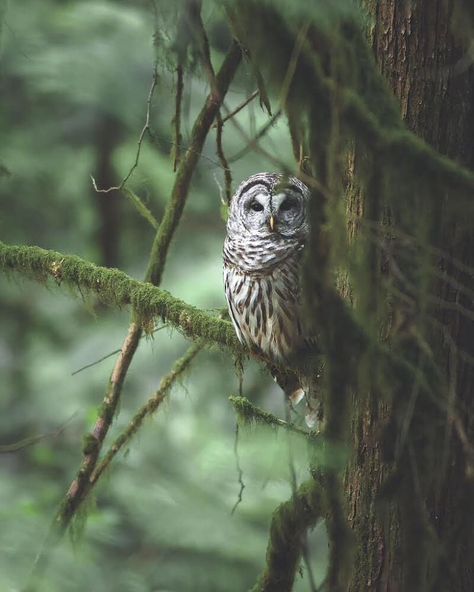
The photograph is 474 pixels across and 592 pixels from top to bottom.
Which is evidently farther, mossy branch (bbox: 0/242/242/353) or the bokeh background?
the bokeh background

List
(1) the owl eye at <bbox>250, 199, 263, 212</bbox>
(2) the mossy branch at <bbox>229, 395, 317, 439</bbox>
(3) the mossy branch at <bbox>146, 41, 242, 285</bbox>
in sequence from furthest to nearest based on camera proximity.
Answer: (1) the owl eye at <bbox>250, 199, 263, 212</bbox>
(3) the mossy branch at <bbox>146, 41, 242, 285</bbox>
(2) the mossy branch at <bbox>229, 395, 317, 439</bbox>

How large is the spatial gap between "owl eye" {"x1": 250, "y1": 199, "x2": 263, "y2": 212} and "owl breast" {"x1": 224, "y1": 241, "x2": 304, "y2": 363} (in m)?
0.24

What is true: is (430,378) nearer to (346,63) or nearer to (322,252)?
(322,252)

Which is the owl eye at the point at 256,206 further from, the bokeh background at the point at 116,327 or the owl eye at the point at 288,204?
the bokeh background at the point at 116,327

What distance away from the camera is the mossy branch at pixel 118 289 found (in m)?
3.09

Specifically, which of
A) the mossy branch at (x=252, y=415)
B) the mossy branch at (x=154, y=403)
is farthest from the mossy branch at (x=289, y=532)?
the mossy branch at (x=154, y=403)

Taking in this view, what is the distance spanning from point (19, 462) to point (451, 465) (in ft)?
25.8

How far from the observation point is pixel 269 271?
12.5 ft

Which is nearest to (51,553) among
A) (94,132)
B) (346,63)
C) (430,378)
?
(430,378)

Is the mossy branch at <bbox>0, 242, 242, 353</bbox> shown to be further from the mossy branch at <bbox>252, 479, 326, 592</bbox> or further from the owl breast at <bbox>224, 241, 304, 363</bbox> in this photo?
the mossy branch at <bbox>252, 479, 326, 592</bbox>

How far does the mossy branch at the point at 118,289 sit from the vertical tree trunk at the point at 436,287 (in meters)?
0.71

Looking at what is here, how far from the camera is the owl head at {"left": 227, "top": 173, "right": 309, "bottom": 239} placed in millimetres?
3895

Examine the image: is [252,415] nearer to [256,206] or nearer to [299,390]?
[299,390]

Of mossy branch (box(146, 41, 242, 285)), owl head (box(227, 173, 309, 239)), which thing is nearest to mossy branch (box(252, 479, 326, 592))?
mossy branch (box(146, 41, 242, 285))
